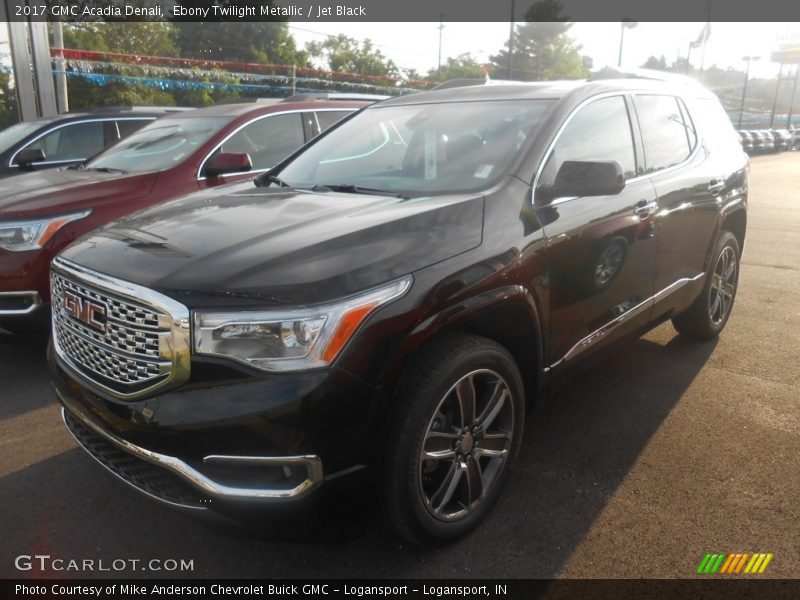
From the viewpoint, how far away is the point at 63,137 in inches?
290

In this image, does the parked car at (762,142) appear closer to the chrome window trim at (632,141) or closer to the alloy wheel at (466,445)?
the chrome window trim at (632,141)

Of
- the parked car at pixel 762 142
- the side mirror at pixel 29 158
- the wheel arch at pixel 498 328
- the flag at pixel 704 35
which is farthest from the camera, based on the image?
the flag at pixel 704 35

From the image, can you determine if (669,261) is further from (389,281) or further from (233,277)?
(233,277)

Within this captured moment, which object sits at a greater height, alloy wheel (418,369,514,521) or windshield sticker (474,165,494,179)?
windshield sticker (474,165,494,179)

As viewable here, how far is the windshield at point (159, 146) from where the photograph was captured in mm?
5391

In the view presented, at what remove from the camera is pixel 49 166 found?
7047 millimetres

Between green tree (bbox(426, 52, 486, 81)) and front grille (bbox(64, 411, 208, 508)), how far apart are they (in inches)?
2259

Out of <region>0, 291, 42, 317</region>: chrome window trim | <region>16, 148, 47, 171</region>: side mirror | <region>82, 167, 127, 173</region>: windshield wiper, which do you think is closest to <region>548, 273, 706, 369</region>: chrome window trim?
<region>0, 291, 42, 317</region>: chrome window trim

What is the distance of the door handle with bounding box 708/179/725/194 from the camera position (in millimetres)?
4345

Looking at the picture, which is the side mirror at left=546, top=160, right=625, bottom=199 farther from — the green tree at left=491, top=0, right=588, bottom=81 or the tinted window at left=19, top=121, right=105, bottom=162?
the green tree at left=491, top=0, right=588, bottom=81

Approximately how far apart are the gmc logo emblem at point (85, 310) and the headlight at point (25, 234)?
1.86m

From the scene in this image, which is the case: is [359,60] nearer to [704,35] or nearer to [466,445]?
[704,35]

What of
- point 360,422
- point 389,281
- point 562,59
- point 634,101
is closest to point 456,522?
point 360,422

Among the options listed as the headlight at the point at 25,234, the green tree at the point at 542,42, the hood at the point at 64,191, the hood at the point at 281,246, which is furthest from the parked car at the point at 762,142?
the green tree at the point at 542,42
